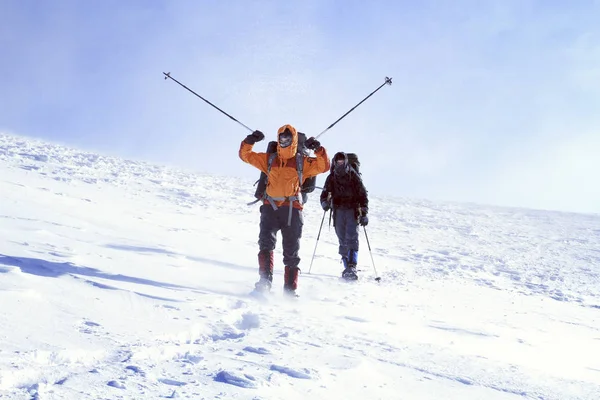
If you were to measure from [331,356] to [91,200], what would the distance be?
377 inches

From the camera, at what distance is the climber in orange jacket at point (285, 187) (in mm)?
5762

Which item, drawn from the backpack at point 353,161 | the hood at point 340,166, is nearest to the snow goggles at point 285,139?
the hood at point 340,166

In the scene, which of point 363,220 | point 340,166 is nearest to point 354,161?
point 340,166

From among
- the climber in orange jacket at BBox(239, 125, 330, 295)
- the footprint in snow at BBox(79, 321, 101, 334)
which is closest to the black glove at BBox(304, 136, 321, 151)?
the climber in orange jacket at BBox(239, 125, 330, 295)

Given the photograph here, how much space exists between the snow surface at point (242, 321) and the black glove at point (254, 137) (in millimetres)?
1723

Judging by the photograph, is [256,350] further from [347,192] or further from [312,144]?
[347,192]

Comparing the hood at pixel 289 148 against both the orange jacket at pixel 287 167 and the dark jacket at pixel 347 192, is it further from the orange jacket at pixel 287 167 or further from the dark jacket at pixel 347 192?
the dark jacket at pixel 347 192

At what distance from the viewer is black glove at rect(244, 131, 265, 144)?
584cm

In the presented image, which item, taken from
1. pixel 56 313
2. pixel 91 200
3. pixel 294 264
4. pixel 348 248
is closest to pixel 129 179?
pixel 91 200

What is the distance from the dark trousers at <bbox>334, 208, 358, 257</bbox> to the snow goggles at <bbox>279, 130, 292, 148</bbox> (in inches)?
98.3

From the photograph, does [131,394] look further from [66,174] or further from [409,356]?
[66,174]

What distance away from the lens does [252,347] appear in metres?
2.88

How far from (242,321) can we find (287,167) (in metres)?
2.61

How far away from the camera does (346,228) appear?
311 inches
